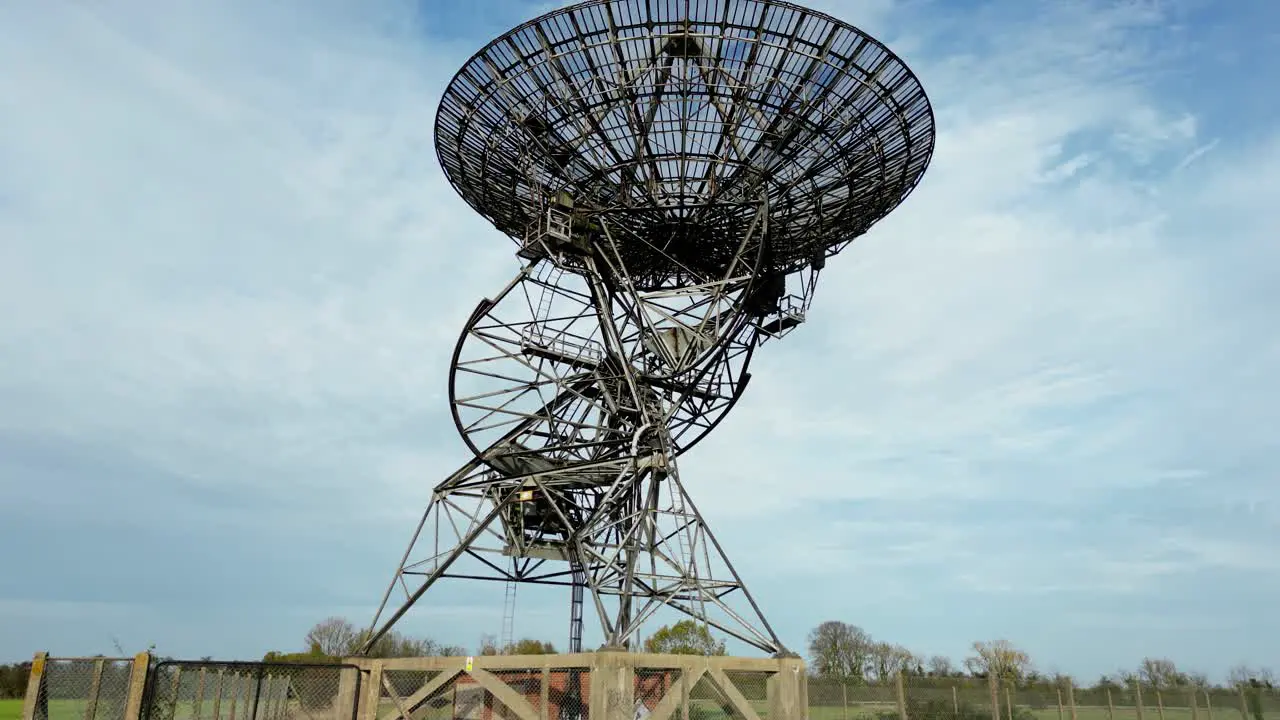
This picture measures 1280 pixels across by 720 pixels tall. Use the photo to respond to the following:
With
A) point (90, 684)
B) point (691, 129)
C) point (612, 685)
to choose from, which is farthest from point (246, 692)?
point (691, 129)

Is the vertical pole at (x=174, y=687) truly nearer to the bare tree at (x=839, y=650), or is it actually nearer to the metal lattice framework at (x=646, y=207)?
the metal lattice framework at (x=646, y=207)

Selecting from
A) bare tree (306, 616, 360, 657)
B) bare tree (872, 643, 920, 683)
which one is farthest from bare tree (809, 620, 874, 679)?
bare tree (306, 616, 360, 657)

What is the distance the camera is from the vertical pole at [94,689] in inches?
526

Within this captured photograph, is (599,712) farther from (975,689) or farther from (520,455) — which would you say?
(975,689)

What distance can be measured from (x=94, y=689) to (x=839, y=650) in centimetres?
7095

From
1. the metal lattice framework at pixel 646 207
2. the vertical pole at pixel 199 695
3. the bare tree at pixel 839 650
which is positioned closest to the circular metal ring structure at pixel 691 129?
the metal lattice framework at pixel 646 207

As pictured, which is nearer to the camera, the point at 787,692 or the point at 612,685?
the point at 612,685

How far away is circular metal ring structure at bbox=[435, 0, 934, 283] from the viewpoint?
20.8m

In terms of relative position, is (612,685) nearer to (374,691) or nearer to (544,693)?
(544,693)

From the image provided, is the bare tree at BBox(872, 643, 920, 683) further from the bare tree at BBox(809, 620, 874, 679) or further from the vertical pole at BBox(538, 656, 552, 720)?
the vertical pole at BBox(538, 656, 552, 720)

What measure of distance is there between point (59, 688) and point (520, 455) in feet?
38.5

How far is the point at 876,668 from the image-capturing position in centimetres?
7394

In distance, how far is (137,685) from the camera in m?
13.1

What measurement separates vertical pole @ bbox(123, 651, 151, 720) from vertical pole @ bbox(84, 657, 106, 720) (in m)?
0.60
